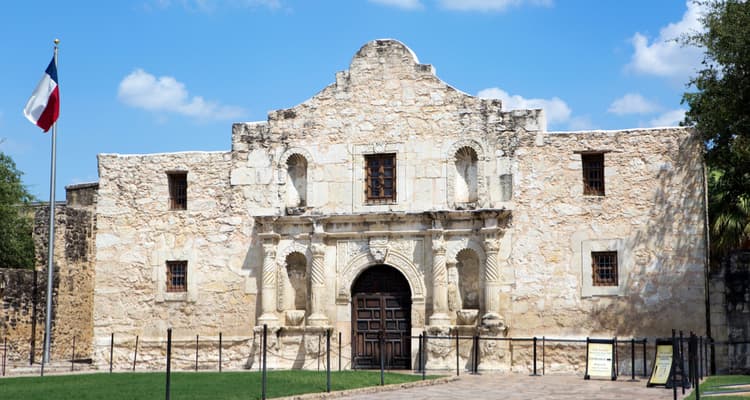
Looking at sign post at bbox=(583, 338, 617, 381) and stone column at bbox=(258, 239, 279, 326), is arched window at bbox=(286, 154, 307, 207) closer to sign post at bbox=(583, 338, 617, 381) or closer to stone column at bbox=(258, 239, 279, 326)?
stone column at bbox=(258, 239, 279, 326)

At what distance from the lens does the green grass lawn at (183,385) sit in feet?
51.9

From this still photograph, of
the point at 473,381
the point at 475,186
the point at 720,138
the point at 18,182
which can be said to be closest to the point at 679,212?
the point at 720,138

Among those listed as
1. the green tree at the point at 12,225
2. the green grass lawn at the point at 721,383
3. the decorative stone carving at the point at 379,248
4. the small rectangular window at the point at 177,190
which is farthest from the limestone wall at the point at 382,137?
the green tree at the point at 12,225

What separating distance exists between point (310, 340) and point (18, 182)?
1998 centimetres

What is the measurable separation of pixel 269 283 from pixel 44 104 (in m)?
8.02

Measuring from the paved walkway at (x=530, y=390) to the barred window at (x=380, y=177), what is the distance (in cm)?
553

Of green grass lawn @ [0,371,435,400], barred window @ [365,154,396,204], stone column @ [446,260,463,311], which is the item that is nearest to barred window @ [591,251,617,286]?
stone column @ [446,260,463,311]

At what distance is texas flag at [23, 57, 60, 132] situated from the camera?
26609 mm

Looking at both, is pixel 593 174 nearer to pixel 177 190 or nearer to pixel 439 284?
pixel 439 284

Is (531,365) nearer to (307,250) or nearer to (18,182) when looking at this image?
(307,250)

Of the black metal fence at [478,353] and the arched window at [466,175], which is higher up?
the arched window at [466,175]

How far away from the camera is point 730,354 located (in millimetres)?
22109

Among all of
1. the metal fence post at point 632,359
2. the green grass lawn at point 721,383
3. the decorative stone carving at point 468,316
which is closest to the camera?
the green grass lawn at point 721,383

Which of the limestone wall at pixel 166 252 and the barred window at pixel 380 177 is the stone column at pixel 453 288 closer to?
the barred window at pixel 380 177
